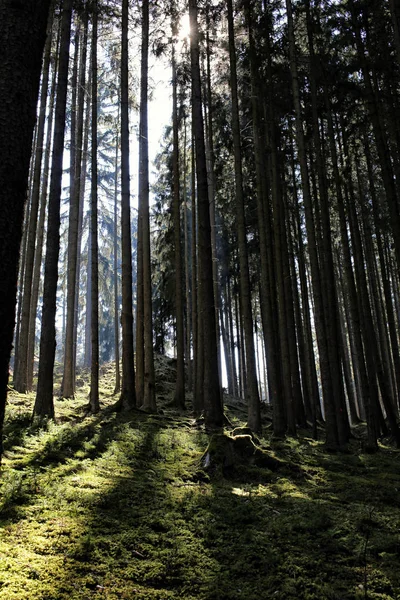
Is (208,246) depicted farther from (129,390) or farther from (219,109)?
(219,109)

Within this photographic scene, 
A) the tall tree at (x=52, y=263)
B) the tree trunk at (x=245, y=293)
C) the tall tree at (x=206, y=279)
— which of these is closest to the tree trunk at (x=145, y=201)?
the tall tree at (x=206, y=279)

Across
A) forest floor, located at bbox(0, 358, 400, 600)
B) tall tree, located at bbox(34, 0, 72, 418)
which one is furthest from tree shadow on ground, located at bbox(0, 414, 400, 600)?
tall tree, located at bbox(34, 0, 72, 418)

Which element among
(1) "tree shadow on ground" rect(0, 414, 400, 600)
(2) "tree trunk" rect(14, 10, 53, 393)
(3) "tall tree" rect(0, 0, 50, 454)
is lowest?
(1) "tree shadow on ground" rect(0, 414, 400, 600)

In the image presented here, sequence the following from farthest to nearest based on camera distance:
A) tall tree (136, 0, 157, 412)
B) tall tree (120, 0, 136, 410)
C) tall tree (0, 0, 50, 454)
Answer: tall tree (136, 0, 157, 412) < tall tree (120, 0, 136, 410) < tall tree (0, 0, 50, 454)

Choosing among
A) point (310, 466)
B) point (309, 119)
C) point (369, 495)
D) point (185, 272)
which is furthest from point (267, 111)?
point (369, 495)

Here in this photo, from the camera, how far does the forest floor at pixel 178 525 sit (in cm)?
303

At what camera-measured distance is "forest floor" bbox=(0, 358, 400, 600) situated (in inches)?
119

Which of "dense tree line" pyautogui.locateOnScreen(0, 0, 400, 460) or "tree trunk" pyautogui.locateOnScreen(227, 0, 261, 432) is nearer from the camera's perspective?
"dense tree line" pyautogui.locateOnScreen(0, 0, 400, 460)

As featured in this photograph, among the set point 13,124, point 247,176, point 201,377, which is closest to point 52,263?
point 201,377

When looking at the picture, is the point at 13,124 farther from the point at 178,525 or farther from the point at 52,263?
the point at 52,263

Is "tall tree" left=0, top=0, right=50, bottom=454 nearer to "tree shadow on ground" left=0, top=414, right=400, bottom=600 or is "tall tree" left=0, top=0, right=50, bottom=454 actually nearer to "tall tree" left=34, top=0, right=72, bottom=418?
"tree shadow on ground" left=0, top=414, right=400, bottom=600

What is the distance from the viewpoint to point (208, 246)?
9.38 metres

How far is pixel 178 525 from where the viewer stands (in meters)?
4.15

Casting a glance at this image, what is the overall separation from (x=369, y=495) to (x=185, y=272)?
1347cm
